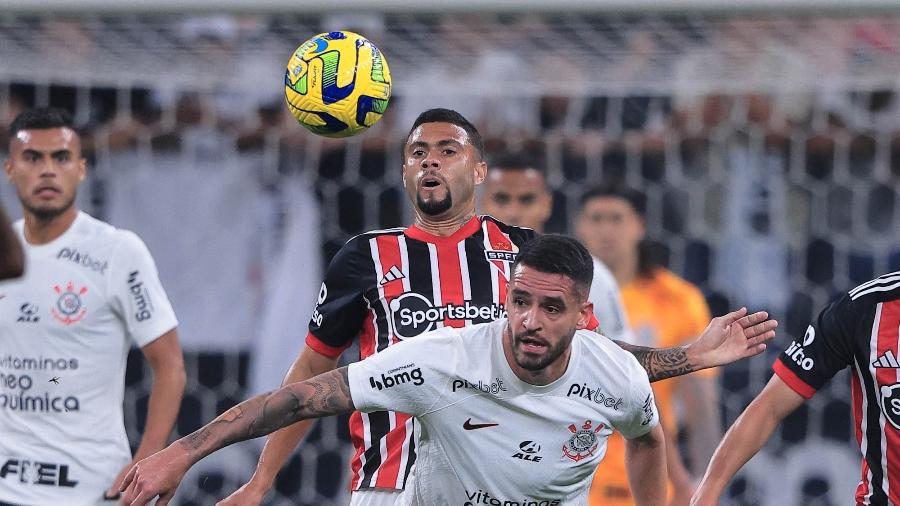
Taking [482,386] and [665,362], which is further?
[665,362]

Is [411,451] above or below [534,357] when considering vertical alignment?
below

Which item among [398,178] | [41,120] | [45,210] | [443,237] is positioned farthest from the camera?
[398,178]

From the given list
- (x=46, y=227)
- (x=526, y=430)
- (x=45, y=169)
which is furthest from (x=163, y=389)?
(x=526, y=430)

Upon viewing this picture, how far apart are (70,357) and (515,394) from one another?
2.23 meters

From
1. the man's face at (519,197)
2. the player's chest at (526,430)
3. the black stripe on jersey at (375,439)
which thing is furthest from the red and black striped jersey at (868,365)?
the man's face at (519,197)

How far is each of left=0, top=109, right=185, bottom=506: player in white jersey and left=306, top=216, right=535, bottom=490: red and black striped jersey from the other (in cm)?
107

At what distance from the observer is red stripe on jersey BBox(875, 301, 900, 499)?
14.8 feet

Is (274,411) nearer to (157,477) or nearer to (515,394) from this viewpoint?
(157,477)

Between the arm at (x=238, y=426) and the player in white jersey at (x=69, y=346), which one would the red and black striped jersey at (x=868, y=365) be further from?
the player in white jersey at (x=69, y=346)

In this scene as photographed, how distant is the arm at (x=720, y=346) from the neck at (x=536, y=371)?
1.25 feet

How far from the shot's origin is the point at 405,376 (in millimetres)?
4207

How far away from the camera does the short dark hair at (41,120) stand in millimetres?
6039

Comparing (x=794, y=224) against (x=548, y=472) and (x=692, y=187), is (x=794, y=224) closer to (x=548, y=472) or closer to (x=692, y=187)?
(x=692, y=187)

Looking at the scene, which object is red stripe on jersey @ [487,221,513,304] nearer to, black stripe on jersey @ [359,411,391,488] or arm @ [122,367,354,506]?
black stripe on jersey @ [359,411,391,488]
